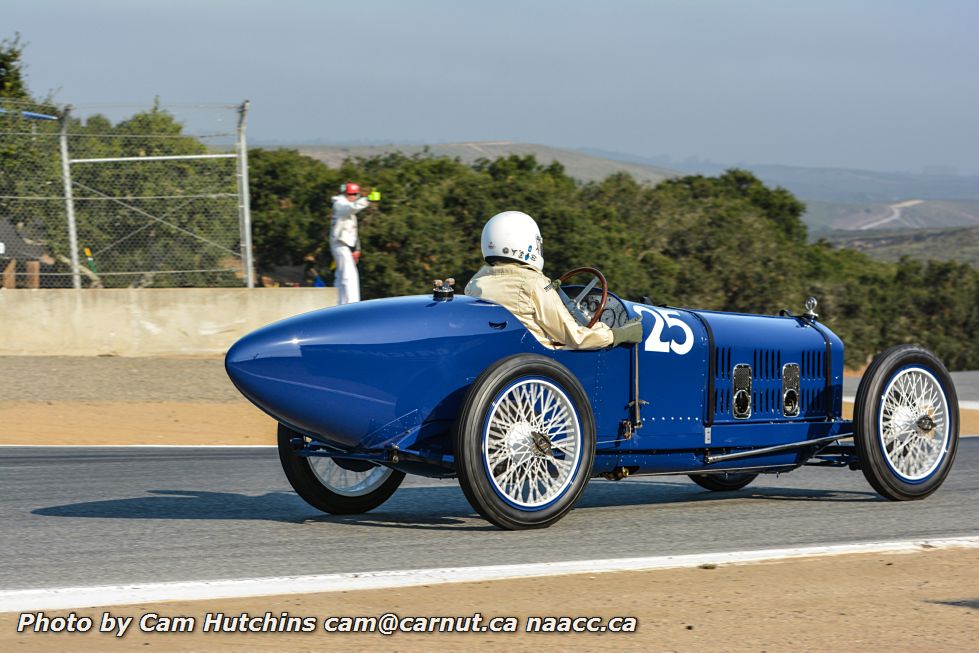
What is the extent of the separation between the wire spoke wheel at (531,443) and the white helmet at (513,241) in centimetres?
90

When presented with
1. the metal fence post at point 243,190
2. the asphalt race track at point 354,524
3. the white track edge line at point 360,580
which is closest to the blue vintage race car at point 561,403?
the asphalt race track at point 354,524

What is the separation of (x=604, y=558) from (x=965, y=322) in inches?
1605

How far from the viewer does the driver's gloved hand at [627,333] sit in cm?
728

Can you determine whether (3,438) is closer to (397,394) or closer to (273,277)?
(397,394)

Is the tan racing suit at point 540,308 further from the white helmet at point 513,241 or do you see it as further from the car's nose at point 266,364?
the car's nose at point 266,364

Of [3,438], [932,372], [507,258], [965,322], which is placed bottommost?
[965,322]

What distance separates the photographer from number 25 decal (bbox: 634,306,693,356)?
752 cm

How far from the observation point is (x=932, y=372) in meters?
8.34

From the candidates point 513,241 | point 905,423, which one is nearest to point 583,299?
point 513,241

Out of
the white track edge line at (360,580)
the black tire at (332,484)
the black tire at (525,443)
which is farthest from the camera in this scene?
the black tire at (332,484)

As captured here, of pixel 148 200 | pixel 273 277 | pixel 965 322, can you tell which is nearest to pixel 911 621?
pixel 148 200

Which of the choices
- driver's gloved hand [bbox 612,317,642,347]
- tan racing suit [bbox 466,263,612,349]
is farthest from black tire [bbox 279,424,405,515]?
driver's gloved hand [bbox 612,317,642,347]

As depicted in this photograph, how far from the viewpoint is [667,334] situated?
759cm

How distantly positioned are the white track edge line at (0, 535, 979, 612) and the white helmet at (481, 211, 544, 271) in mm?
1942
